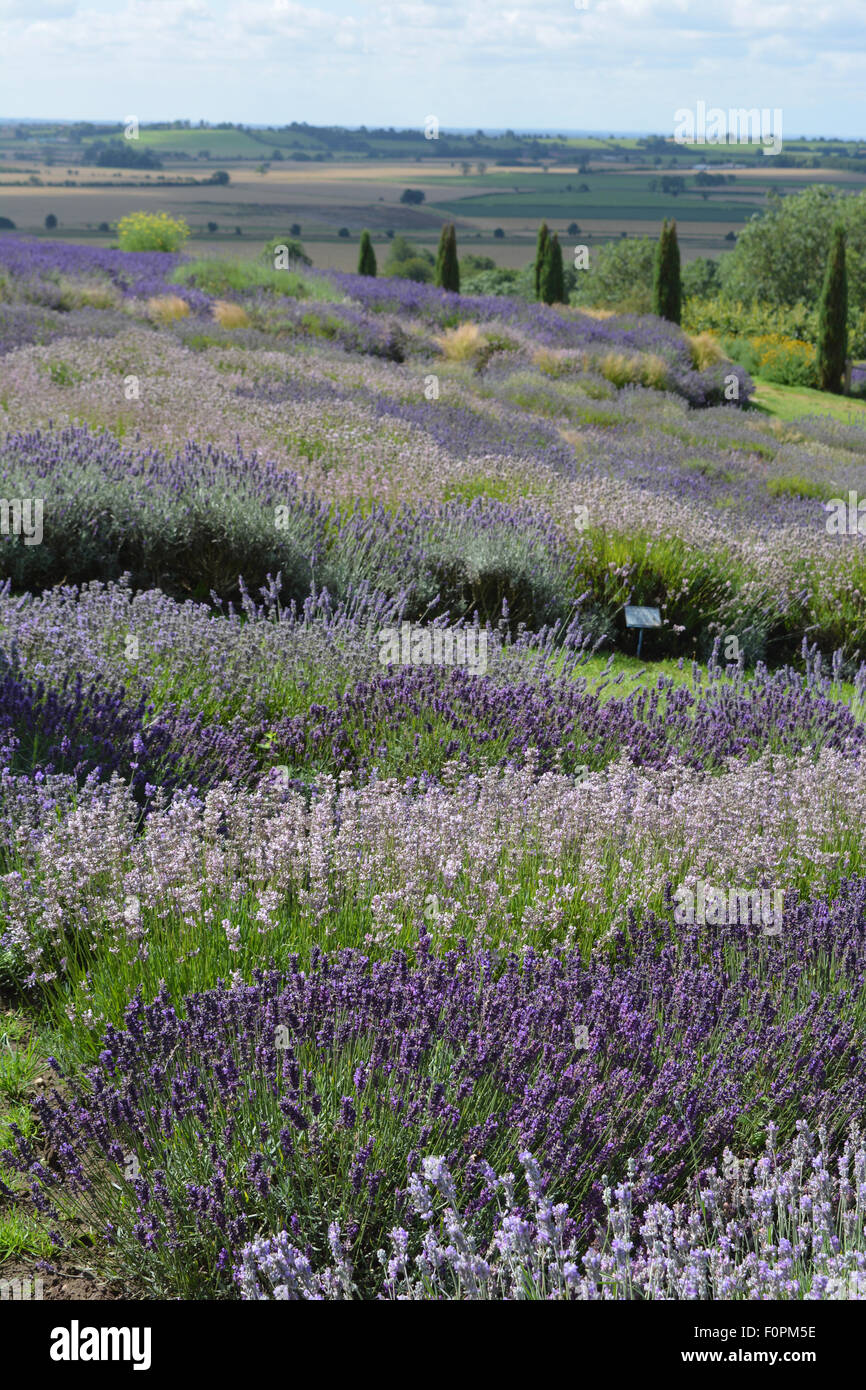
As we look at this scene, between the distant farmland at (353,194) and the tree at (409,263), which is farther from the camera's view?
the distant farmland at (353,194)

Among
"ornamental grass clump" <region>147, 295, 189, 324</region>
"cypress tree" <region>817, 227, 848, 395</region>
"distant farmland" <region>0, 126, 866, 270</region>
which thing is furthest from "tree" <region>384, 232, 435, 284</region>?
"ornamental grass clump" <region>147, 295, 189, 324</region>

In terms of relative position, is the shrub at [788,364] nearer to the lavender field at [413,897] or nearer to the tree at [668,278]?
the tree at [668,278]

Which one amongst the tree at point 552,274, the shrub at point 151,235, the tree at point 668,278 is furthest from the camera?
the shrub at point 151,235

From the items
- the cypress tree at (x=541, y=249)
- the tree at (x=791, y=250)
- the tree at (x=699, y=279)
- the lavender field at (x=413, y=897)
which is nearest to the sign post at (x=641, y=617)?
the lavender field at (x=413, y=897)

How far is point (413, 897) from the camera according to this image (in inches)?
117

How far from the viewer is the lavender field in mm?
2020

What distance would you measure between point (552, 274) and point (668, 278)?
2.68 meters

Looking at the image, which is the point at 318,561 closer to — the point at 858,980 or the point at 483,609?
the point at 483,609

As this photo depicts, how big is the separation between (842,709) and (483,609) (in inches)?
86.7

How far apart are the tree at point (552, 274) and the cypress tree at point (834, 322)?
5894 mm

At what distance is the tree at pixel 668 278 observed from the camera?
79.6ft

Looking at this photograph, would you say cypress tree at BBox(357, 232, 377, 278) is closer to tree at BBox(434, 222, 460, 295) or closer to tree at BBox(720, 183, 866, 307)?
tree at BBox(434, 222, 460, 295)

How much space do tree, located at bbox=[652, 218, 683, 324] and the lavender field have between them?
18930 millimetres

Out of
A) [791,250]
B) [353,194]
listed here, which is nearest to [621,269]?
[791,250]
